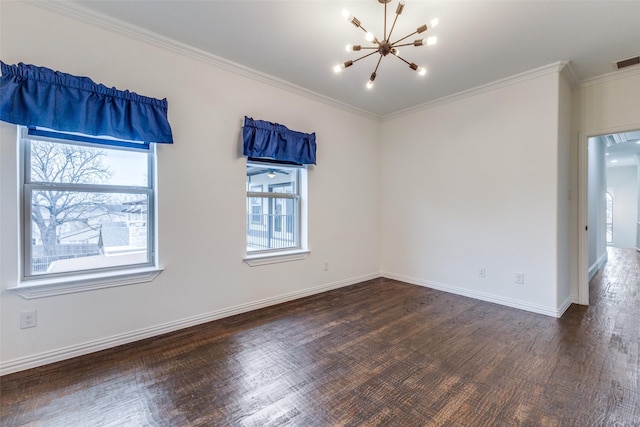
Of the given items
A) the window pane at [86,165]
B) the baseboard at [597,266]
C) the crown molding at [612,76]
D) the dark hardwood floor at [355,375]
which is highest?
the crown molding at [612,76]

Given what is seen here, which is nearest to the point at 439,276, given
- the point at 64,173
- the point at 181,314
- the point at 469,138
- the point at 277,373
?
the point at 469,138

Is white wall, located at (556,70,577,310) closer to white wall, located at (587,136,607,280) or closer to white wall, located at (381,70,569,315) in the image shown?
white wall, located at (381,70,569,315)

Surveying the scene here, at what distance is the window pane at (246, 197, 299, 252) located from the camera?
11.6 ft

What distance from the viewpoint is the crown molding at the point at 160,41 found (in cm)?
224

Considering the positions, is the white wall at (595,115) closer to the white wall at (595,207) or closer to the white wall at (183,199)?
the white wall at (595,207)

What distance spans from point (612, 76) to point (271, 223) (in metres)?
4.47

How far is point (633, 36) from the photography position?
2.62m

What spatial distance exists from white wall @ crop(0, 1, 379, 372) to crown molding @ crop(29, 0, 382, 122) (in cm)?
5

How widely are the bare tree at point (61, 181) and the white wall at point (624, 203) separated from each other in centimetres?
1335

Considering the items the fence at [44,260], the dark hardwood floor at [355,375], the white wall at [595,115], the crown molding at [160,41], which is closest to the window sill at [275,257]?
the dark hardwood floor at [355,375]

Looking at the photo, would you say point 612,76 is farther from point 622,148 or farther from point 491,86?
point 622,148

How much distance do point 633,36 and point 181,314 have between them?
200 inches

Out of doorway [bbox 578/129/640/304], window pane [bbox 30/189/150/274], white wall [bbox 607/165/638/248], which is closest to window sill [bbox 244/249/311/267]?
window pane [bbox 30/189/150/274]

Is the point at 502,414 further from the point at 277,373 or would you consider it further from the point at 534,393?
the point at 277,373
